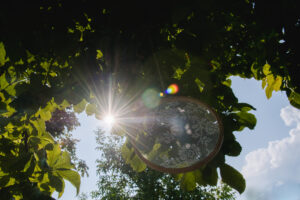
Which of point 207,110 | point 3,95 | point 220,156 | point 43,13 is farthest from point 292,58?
point 3,95

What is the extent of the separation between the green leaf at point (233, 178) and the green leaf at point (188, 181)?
234 mm

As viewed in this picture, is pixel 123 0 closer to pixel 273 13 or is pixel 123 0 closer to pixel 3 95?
pixel 273 13

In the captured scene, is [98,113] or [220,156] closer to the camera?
[220,156]

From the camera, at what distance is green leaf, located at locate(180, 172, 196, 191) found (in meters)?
1.63

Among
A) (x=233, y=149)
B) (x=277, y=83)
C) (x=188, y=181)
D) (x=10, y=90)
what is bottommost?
(x=188, y=181)

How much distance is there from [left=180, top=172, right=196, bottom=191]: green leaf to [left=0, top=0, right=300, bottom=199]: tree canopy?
0.4 inches

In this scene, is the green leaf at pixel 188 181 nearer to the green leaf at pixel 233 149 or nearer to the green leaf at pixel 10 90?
the green leaf at pixel 233 149

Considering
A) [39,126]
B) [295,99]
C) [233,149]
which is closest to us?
[233,149]

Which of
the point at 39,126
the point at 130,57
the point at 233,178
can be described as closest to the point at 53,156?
the point at 39,126

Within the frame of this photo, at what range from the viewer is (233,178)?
1471mm

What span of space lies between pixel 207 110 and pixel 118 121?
865 mm

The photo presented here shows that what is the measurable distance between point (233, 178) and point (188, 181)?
1.16 feet

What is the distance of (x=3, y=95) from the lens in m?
1.95

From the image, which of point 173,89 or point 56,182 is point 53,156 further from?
point 173,89
